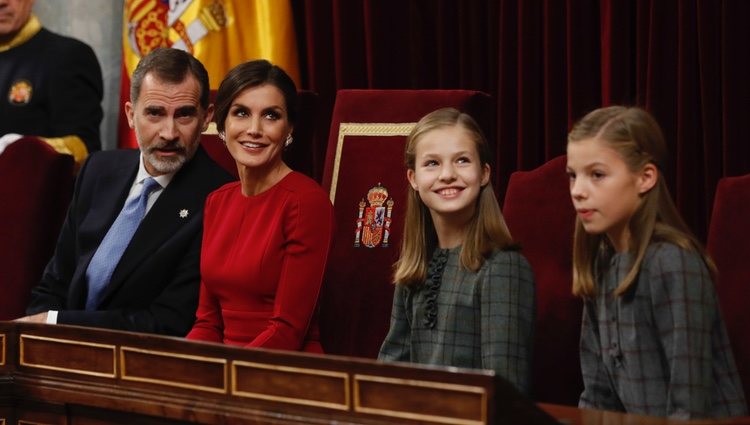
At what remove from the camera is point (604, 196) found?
2.28 metres

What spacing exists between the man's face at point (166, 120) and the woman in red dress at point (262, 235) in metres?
0.20

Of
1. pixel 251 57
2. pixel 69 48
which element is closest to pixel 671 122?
pixel 251 57

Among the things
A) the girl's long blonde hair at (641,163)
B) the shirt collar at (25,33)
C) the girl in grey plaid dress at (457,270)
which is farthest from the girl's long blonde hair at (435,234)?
the shirt collar at (25,33)

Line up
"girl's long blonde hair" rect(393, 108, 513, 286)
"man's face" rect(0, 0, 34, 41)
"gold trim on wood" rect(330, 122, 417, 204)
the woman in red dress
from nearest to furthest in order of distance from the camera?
"girl's long blonde hair" rect(393, 108, 513, 286)
the woman in red dress
"gold trim on wood" rect(330, 122, 417, 204)
"man's face" rect(0, 0, 34, 41)

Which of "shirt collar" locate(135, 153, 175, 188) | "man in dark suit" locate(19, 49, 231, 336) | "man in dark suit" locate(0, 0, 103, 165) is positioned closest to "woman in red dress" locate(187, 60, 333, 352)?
"man in dark suit" locate(19, 49, 231, 336)

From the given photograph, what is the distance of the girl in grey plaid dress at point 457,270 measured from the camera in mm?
2457

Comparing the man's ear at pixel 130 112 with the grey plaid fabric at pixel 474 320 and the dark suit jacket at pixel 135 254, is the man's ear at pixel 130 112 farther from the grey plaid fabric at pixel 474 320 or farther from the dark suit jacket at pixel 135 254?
the grey plaid fabric at pixel 474 320

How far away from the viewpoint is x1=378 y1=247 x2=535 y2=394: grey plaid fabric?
8.00 ft

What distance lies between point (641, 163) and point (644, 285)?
0.73ft

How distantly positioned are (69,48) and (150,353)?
2.60m

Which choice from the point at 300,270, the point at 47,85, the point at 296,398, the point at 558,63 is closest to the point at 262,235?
the point at 300,270

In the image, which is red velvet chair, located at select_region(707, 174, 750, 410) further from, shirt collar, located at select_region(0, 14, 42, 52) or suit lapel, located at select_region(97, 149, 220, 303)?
shirt collar, located at select_region(0, 14, 42, 52)

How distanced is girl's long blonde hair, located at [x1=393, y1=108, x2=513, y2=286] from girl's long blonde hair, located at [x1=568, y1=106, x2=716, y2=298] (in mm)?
295

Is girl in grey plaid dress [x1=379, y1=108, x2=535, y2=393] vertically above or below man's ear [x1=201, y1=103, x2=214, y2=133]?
below
